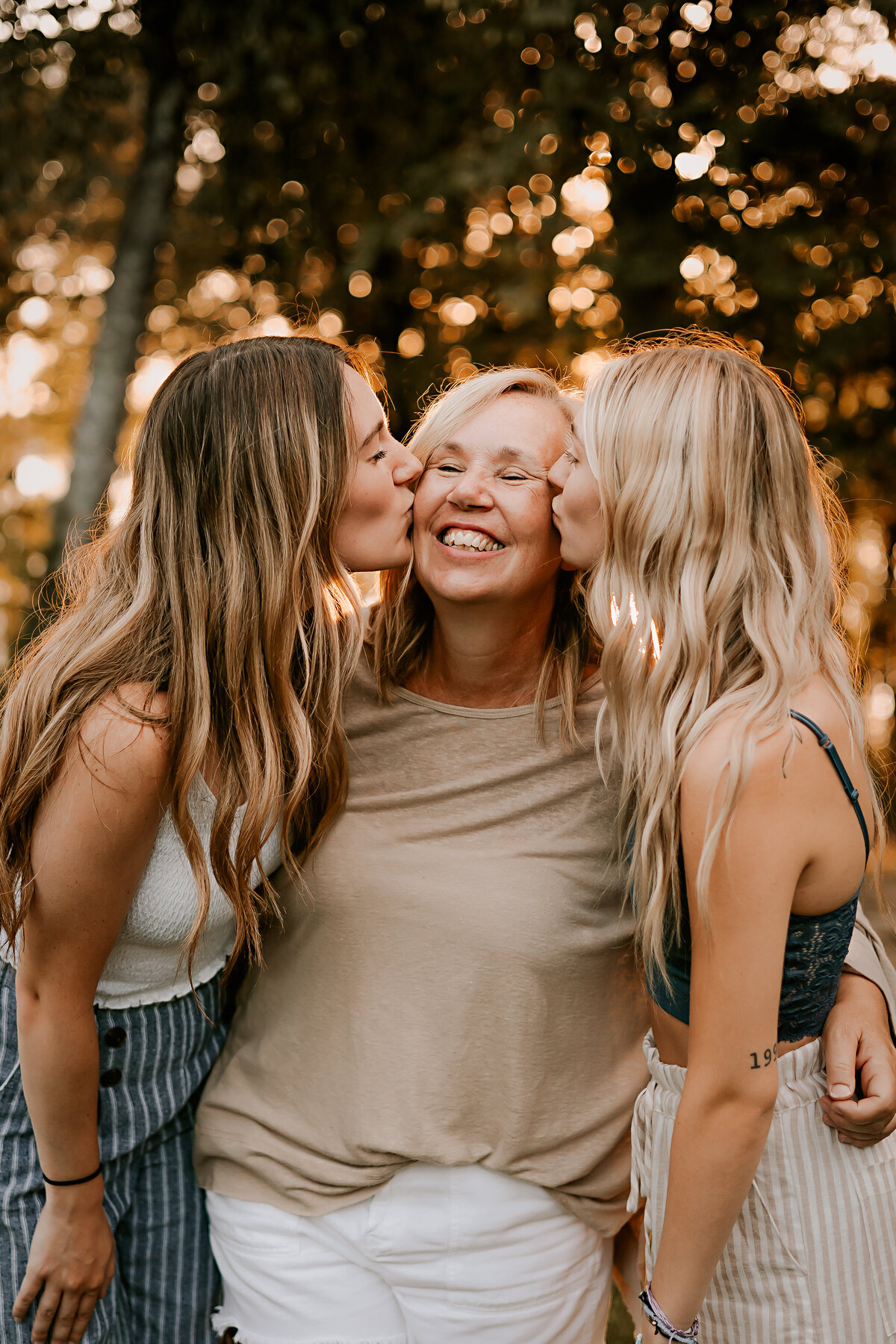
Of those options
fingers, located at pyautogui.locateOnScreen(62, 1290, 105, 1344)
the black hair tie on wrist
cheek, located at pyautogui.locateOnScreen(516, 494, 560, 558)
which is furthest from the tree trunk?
fingers, located at pyautogui.locateOnScreen(62, 1290, 105, 1344)

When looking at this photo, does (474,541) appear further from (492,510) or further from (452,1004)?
(452,1004)

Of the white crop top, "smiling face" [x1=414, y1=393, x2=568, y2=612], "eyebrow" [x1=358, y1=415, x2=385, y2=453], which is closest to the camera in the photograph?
the white crop top

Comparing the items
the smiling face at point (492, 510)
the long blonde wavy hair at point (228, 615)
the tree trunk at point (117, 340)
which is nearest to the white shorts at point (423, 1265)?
the long blonde wavy hair at point (228, 615)

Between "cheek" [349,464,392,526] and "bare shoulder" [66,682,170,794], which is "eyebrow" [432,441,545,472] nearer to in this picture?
"cheek" [349,464,392,526]

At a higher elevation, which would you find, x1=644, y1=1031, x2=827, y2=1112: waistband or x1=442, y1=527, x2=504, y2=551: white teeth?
x1=442, y1=527, x2=504, y2=551: white teeth

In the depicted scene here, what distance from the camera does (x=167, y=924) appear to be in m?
1.98

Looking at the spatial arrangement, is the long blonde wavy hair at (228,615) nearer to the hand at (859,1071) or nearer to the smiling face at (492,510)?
the smiling face at (492,510)

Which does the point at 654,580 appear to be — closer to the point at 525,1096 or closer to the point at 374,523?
the point at 374,523

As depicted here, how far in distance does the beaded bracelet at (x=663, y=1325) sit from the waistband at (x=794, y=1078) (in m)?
0.32

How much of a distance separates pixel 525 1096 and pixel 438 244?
4222 millimetres

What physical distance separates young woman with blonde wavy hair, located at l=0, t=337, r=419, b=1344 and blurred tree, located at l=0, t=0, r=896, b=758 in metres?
1.29

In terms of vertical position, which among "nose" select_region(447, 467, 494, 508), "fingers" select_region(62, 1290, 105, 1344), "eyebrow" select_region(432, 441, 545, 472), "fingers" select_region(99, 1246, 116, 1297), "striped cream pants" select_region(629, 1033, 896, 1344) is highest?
"eyebrow" select_region(432, 441, 545, 472)

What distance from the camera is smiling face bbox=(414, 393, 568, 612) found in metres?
2.34

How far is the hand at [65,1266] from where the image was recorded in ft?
6.44
